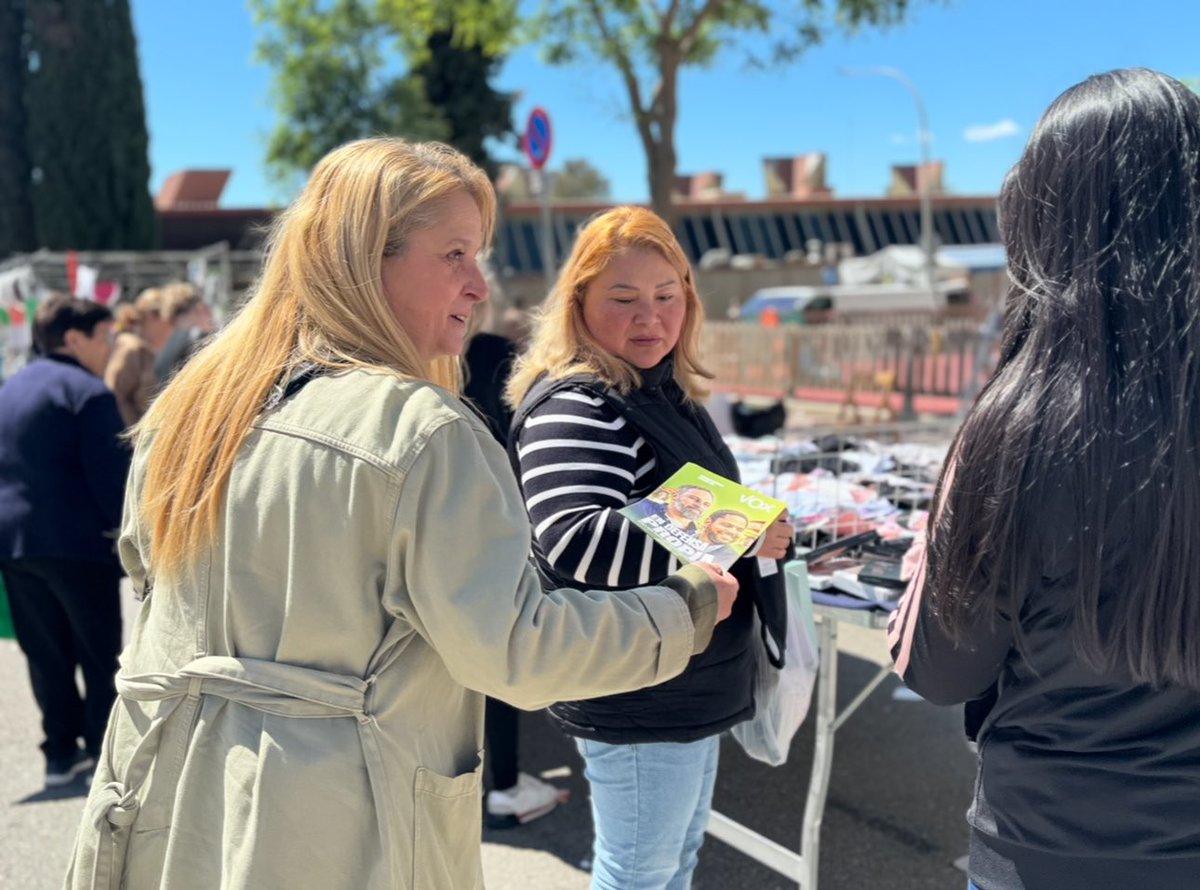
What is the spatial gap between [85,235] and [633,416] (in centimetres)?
3117

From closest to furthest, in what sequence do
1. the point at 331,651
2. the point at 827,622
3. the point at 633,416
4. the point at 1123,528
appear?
the point at 1123,528
the point at 331,651
the point at 633,416
the point at 827,622

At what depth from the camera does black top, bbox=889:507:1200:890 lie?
130 centimetres

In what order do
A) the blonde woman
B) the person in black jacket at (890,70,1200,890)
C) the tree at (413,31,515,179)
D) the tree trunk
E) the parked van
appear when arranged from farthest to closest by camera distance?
the tree at (413,31,515,179), the parked van, the tree trunk, the blonde woman, the person in black jacket at (890,70,1200,890)

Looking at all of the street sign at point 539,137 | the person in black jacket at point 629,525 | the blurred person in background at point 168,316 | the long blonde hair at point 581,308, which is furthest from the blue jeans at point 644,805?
the street sign at point 539,137

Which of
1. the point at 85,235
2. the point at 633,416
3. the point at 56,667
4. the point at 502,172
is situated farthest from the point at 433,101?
the point at 633,416

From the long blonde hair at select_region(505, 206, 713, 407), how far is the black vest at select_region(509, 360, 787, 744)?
0.08 metres

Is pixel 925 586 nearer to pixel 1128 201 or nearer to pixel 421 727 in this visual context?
pixel 1128 201

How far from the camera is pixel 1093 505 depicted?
1228 mm

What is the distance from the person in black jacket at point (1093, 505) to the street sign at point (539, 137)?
732cm

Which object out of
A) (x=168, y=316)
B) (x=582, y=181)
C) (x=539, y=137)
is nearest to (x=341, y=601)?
(x=168, y=316)

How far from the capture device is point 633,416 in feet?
6.88

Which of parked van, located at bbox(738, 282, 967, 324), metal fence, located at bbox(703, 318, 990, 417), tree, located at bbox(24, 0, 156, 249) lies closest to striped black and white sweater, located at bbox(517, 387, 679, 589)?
metal fence, located at bbox(703, 318, 990, 417)

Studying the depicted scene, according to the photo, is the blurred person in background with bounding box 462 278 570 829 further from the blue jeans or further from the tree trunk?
the tree trunk

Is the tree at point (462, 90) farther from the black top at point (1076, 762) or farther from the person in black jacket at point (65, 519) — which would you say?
the black top at point (1076, 762)
